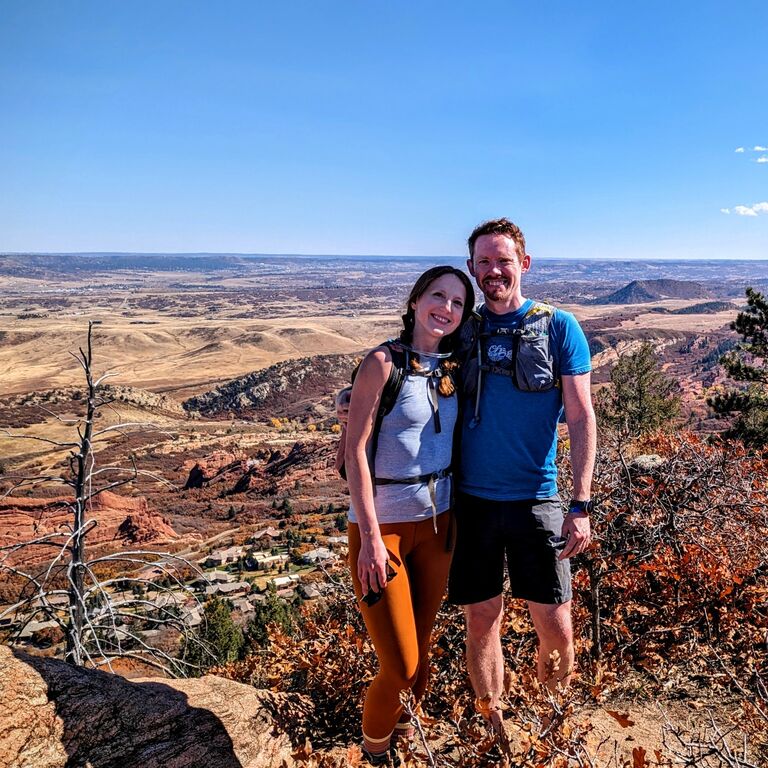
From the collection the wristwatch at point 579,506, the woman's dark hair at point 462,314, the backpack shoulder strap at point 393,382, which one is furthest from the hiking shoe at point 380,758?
the woman's dark hair at point 462,314

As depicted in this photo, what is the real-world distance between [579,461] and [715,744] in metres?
1.08

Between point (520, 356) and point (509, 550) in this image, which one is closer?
point (520, 356)

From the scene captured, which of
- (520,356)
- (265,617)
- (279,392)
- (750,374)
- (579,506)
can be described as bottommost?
(279,392)

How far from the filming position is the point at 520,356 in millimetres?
2434

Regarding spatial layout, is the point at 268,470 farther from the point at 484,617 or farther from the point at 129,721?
the point at 484,617

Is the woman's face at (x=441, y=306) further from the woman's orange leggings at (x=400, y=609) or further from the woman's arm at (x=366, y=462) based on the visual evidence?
the woman's orange leggings at (x=400, y=609)

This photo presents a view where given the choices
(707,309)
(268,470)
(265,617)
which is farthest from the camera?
(707,309)

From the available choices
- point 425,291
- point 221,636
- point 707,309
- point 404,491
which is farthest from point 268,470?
point 707,309

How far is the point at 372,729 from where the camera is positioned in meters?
2.42

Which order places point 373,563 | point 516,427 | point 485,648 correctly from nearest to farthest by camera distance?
point 373,563
point 516,427
point 485,648

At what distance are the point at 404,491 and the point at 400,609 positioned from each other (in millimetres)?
485

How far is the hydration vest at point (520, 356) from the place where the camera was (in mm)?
2434

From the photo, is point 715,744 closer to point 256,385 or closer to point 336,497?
point 336,497

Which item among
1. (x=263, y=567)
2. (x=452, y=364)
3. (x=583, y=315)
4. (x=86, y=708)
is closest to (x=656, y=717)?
(x=452, y=364)
